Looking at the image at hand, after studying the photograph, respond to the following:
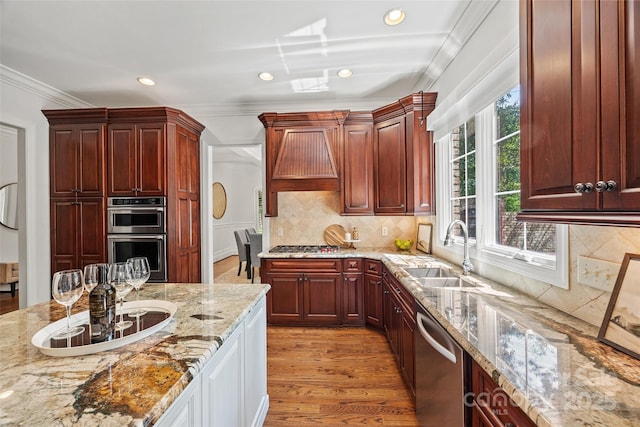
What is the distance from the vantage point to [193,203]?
373cm

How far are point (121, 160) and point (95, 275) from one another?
99.6 inches

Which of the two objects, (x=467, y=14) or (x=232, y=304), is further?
(x=467, y=14)

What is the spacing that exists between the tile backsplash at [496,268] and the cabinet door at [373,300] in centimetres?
63

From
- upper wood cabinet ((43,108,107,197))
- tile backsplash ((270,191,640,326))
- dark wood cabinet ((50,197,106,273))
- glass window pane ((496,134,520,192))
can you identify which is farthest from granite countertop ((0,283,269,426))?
upper wood cabinet ((43,108,107,197))

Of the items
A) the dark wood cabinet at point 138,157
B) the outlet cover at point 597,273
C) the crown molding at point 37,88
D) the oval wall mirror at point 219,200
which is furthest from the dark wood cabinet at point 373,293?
the oval wall mirror at point 219,200

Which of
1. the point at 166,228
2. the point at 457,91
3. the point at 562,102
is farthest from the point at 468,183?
the point at 166,228

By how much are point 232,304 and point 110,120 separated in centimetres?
304

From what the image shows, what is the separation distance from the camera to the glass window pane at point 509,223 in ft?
6.04

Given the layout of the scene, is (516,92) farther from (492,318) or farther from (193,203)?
(193,203)

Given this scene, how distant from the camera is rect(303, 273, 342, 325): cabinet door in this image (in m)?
3.26

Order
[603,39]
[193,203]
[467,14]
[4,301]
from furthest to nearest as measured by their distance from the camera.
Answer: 1. [4,301]
2. [193,203]
3. [467,14]
4. [603,39]

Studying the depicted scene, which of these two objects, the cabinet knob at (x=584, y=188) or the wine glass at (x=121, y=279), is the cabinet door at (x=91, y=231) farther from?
the cabinet knob at (x=584, y=188)

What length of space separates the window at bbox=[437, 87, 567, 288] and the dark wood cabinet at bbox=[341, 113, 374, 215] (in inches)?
41.0

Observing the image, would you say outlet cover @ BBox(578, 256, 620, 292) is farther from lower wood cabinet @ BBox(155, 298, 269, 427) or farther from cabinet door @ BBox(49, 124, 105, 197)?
cabinet door @ BBox(49, 124, 105, 197)
